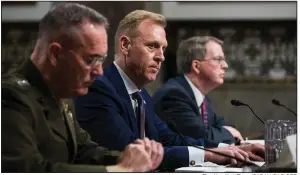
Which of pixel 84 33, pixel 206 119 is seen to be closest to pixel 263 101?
pixel 206 119

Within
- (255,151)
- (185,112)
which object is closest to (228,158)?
(255,151)

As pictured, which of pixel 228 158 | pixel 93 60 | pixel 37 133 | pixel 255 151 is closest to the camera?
pixel 37 133

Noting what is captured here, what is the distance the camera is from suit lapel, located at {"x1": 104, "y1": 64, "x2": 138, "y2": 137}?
2.66 meters

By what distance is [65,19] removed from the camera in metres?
2.43

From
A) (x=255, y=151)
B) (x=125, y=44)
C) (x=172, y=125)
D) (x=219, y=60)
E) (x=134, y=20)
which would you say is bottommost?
(x=255, y=151)

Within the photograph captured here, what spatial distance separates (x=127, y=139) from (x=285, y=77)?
906 mm

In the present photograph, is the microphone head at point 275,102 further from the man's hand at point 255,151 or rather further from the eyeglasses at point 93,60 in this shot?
the eyeglasses at point 93,60

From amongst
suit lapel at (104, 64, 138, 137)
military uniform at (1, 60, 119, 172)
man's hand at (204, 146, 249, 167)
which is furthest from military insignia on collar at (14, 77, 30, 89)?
man's hand at (204, 146, 249, 167)

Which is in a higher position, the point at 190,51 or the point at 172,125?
the point at 190,51

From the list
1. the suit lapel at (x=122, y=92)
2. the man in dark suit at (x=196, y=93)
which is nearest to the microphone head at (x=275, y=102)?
the man in dark suit at (x=196, y=93)

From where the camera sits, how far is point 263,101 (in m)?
2.85

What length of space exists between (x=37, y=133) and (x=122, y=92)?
23.2 inches

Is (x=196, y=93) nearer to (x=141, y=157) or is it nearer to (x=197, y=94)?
(x=197, y=94)

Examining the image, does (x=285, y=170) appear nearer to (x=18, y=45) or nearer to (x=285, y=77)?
(x=285, y=77)
